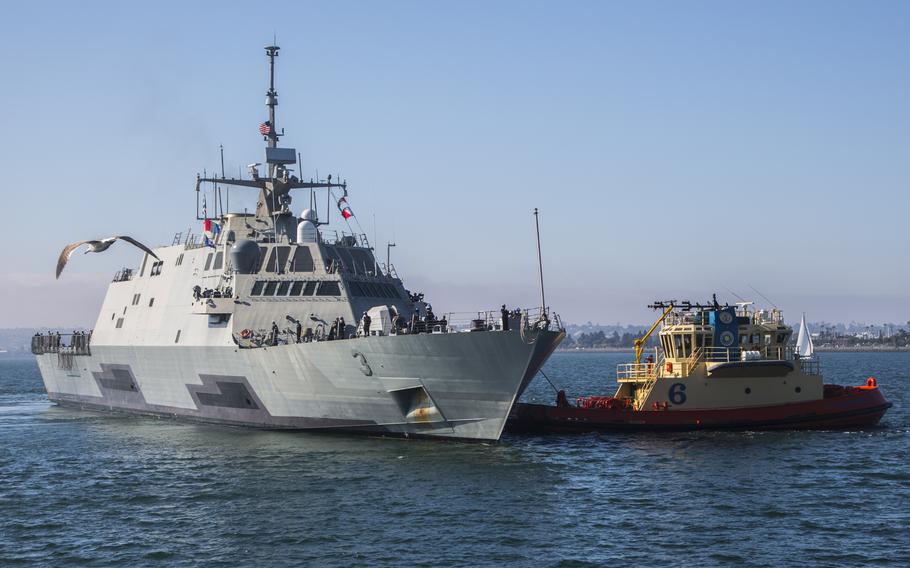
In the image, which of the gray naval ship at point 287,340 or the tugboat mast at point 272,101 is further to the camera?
the tugboat mast at point 272,101

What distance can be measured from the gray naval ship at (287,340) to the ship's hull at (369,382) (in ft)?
0.15

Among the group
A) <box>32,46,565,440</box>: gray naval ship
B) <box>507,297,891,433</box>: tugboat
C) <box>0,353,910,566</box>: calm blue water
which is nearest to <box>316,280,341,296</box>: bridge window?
<box>32,46,565,440</box>: gray naval ship

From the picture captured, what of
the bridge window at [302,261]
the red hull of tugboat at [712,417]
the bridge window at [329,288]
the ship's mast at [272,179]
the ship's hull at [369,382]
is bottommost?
the red hull of tugboat at [712,417]

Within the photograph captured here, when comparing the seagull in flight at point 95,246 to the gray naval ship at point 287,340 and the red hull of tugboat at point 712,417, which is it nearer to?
the gray naval ship at point 287,340

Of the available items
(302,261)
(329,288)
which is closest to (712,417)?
(329,288)

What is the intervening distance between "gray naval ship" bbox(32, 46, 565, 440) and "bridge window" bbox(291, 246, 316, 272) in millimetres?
49

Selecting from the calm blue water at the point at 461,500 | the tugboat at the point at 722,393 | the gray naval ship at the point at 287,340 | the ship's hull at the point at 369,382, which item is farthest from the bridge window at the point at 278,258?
the tugboat at the point at 722,393

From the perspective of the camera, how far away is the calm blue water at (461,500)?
20.1 m

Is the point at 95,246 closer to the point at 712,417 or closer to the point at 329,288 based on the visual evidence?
the point at 329,288

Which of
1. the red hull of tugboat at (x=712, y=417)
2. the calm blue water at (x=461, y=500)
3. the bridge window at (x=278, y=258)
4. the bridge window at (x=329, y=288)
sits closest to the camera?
the calm blue water at (x=461, y=500)

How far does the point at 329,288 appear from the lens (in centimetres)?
3681

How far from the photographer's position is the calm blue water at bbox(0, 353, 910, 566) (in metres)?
20.1

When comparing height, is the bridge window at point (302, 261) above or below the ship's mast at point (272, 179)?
below

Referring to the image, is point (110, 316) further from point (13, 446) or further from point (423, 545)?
point (423, 545)
